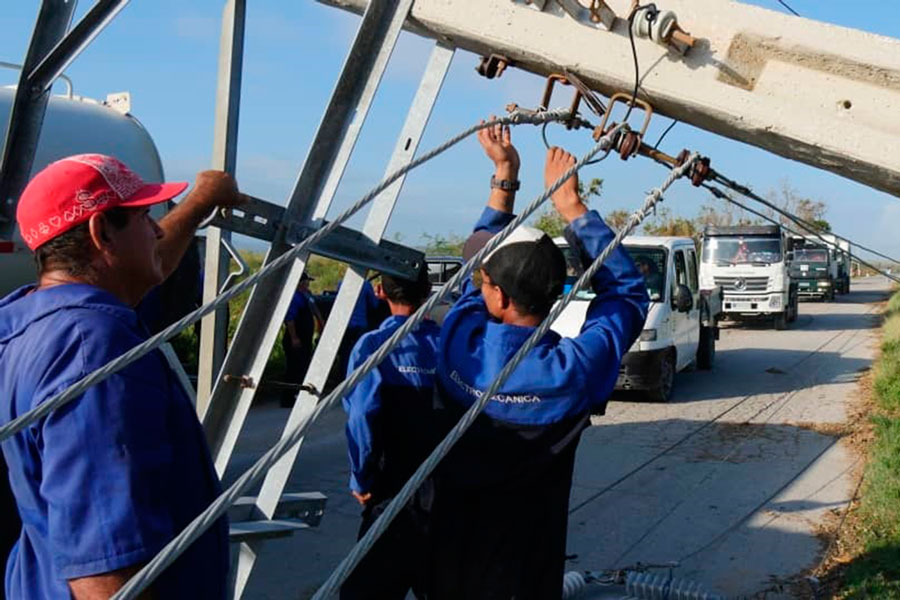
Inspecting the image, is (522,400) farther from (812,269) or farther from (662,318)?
(812,269)

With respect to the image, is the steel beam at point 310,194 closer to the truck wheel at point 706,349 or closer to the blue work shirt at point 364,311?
the blue work shirt at point 364,311

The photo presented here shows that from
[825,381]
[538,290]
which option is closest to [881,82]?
[538,290]

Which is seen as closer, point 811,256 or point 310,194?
point 310,194

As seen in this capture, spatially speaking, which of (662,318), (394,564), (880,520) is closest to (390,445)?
(394,564)

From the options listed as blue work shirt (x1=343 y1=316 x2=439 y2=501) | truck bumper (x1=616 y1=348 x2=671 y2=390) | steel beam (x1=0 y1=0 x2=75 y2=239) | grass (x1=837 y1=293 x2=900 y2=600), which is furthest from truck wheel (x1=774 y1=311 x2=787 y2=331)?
steel beam (x1=0 y1=0 x2=75 y2=239)

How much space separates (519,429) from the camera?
2.73m

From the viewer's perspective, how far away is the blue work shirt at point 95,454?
66.6 inches

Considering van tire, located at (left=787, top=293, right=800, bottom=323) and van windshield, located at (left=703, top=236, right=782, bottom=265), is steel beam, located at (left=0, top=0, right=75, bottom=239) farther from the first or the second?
van tire, located at (left=787, top=293, right=800, bottom=323)

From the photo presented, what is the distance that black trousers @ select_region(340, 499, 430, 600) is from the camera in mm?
3555

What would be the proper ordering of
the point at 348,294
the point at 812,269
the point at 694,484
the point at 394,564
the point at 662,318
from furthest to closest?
the point at 812,269 → the point at 662,318 → the point at 694,484 → the point at 394,564 → the point at 348,294

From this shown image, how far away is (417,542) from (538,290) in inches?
50.0

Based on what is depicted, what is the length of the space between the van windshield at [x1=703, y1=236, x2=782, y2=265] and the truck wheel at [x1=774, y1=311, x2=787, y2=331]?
53.3 inches

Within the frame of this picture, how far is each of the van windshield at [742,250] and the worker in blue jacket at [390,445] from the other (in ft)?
67.2

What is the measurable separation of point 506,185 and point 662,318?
9.37 m
